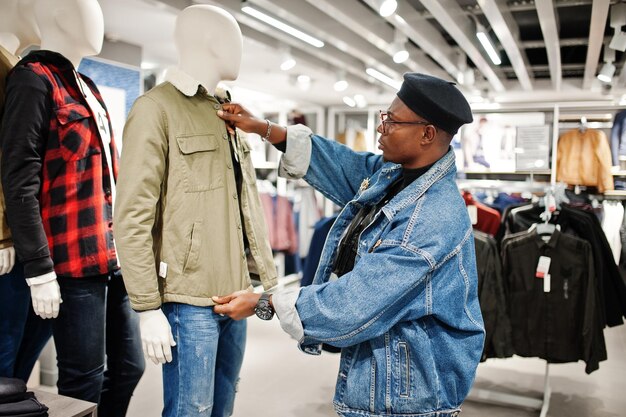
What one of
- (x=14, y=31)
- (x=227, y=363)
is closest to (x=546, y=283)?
(x=227, y=363)

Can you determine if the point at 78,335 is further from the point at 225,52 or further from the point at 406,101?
the point at 406,101

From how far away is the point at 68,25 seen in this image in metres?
1.79

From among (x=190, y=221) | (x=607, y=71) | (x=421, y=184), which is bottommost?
(x=190, y=221)

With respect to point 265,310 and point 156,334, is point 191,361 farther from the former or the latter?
point 265,310

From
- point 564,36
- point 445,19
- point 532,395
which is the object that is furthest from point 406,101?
point 564,36

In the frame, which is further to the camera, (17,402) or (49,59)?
(49,59)

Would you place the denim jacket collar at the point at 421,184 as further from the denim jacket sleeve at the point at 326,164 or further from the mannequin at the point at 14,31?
the mannequin at the point at 14,31

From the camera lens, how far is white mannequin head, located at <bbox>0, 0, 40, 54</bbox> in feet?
6.11

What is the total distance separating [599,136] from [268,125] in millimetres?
5081

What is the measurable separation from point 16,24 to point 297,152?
3.61 feet

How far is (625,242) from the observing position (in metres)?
5.23

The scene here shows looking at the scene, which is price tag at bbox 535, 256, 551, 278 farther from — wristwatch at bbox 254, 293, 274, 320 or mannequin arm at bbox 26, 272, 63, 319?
mannequin arm at bbox 26, 272, 63, 319

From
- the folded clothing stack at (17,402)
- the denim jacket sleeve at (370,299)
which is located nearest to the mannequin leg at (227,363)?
the denim jacket sleeve at (370,299)

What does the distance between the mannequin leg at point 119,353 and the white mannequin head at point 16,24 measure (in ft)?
3.06
